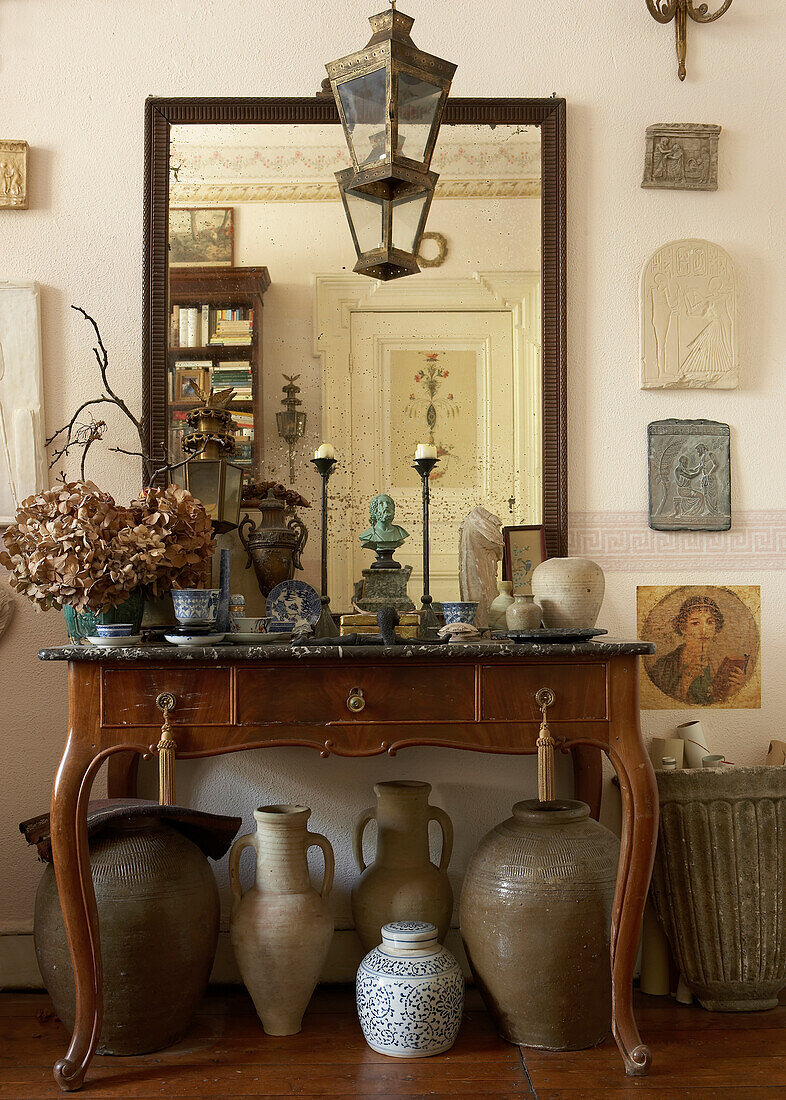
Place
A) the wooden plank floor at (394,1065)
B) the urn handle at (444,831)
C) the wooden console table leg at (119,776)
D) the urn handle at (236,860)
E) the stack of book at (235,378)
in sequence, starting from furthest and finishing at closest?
the stack of book at (235,378) < the wooden console table leg at (119,776) < the urn handle at (444,831) < the urn handle at (236,860) < the wooden plank floor at (394,1065)

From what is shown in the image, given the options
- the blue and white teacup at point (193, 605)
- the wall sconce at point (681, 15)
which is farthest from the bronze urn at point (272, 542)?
the wall sconce at point (681, 15)

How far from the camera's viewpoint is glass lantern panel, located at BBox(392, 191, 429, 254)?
7.77ft

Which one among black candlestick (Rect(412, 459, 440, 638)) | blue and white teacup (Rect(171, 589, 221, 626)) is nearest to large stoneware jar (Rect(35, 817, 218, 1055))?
blue and white teacup (Rect(171, 589, 221, 626))

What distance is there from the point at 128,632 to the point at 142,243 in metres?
1.37

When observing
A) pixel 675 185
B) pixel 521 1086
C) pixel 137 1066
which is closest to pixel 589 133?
pixel 675 185

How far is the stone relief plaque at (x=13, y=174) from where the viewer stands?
3082 millimetres

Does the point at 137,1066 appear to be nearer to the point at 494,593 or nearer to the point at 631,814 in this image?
the point at 631,814

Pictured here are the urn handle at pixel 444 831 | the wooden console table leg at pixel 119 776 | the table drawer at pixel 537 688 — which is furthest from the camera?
the wooden console table leg at pixel 119 776

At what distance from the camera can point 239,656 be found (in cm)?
229

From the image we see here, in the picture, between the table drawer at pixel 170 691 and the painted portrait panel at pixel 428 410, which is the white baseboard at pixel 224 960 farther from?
the painted portrait panel at pixel 428 410

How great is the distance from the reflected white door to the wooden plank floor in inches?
57.8

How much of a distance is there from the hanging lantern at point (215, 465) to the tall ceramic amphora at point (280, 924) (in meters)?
0.92

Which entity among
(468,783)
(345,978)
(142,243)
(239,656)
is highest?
(142,243)

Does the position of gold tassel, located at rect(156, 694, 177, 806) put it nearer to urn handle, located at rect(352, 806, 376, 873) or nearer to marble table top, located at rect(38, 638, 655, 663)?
marble table top, located at rect(38, 638, 655, 663)
